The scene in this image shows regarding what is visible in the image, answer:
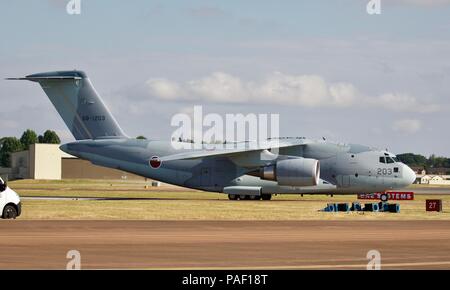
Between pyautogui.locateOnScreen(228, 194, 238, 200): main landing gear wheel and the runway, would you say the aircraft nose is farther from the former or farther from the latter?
the runway

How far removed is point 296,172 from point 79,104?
56.1 feet

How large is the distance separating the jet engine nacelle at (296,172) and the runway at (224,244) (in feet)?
74.5

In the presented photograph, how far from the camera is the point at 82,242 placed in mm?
30594

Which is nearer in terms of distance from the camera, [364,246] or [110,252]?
[110,252]

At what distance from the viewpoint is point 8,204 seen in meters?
43.0

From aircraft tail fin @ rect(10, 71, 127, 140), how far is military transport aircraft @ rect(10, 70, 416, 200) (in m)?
0.07

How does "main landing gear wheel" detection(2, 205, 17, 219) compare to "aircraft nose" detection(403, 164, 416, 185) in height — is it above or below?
below

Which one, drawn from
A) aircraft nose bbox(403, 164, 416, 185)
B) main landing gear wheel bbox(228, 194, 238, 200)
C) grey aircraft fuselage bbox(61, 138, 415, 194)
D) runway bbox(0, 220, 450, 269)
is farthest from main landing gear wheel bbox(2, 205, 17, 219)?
aircraft nose bbox(403, 164, 416, 185)

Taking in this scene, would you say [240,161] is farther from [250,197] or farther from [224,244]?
[224,244]

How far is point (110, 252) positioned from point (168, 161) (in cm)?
4314

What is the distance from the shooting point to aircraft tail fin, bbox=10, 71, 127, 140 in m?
72.2

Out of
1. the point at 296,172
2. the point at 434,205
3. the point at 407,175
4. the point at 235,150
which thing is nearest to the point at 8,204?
the point at 434,205
